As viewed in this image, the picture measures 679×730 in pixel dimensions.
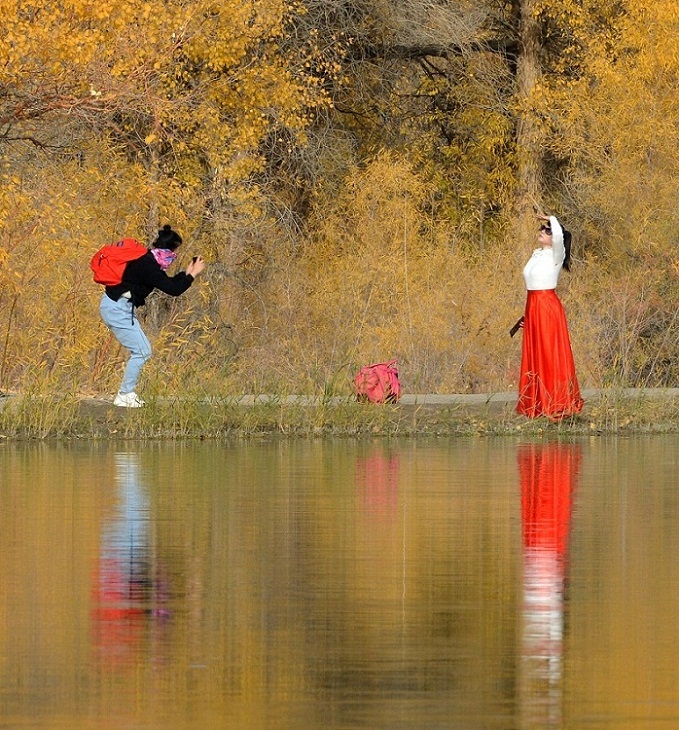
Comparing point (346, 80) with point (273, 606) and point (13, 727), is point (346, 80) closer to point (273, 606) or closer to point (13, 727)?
point (273, 606)

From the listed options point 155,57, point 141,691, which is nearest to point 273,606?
point 141,691

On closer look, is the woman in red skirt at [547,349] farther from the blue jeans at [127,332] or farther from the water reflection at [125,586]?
the water reflection at [125,586]

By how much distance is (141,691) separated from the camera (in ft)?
26.7

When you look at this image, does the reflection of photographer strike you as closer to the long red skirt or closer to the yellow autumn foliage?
the yellow autumn foliage

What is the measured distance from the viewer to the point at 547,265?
75.7 ft

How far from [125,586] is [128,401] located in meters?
11.4

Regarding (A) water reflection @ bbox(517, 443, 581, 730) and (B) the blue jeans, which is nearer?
(A) water reflection @ bbox(517, 443, 581, 730)

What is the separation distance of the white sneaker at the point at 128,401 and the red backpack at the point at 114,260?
3.55ft

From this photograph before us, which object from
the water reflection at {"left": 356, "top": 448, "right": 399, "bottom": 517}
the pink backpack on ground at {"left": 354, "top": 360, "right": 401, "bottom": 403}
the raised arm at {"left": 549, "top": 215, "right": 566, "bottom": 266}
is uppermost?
the raised arm at {"left": 549, "top": 215, "right": 566, "bottom": 266}

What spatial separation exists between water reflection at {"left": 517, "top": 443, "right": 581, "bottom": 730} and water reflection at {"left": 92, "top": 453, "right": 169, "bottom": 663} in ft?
5.05

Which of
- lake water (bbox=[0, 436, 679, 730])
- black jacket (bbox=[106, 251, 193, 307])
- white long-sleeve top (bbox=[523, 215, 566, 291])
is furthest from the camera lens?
white long-sleeve top (bbox=[523, 215, 566, 291])

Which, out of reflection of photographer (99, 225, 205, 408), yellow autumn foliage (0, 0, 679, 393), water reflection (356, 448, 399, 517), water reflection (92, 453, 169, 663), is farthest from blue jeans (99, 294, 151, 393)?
water reflection (92, 453, 169, 663)

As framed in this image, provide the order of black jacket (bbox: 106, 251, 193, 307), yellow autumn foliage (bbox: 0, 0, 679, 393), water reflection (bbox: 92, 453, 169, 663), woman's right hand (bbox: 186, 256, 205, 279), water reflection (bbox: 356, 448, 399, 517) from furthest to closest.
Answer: yellow autumn foliage (bbox: 0, 0, 679, 393) → black jacket (bbox: 106, 251, 193, 307) → woman's right hand (bbox: 186, 256, 205, 279) → water reflection (bbox: 356, 448, 399, 517) → water reflection (bbox: 92, 453, 169, 663)

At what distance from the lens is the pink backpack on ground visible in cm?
2341
